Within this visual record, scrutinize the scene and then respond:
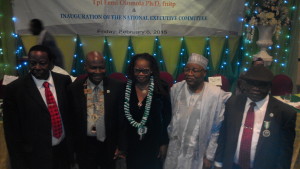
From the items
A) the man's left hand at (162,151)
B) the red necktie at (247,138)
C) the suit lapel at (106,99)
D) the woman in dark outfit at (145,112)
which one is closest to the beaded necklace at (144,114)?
the woman in dark outfit at (145,112)

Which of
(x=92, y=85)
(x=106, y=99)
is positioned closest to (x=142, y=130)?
(x=106, y=99)

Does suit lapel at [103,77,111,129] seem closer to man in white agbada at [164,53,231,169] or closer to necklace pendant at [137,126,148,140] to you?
necklace pendant at [137,126,148,140]

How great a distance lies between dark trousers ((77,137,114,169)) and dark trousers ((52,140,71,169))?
11 centimetres

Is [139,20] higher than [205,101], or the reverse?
[139,20]

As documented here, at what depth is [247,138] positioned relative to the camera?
210 cm

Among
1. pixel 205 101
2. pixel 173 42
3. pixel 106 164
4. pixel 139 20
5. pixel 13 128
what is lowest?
pixel 106 164

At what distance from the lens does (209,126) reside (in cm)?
238

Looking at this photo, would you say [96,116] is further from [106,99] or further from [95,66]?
[95,66]

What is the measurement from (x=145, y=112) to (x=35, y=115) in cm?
93

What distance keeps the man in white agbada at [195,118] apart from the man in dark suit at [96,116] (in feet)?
1.66

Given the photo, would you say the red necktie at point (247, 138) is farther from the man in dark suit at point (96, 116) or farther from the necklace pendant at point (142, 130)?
the man in dark suit at point (96, 116)

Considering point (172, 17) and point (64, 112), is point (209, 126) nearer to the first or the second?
point (64, 112)

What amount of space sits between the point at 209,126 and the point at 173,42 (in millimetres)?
3674

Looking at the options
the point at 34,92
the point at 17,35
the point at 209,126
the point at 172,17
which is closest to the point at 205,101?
the point at 209,126
